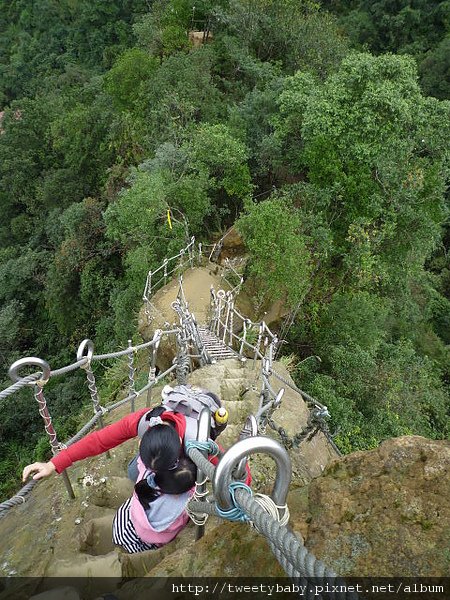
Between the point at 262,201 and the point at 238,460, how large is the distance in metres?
10.5

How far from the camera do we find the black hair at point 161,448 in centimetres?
211

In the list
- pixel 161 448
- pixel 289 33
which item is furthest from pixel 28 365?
pixel 289 33

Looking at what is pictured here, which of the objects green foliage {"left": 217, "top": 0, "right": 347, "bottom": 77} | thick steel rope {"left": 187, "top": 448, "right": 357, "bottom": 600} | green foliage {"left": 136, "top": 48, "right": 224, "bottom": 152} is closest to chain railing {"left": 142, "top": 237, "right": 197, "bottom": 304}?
green foliage {"left": 136, "top": 48, "right": 224, "bottom": 152}

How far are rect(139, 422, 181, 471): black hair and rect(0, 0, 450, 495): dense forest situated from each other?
5.95 metres

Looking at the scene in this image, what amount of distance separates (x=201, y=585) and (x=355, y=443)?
20.0 feet

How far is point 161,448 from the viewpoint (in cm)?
211

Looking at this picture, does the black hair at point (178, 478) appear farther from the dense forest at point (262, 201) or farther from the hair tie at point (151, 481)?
the dense forest at point (262, 201)

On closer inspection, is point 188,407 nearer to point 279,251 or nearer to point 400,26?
point 279,251

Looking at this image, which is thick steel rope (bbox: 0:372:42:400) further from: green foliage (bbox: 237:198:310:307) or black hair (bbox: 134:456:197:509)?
green foliage (bbox: 237:198:310:307)

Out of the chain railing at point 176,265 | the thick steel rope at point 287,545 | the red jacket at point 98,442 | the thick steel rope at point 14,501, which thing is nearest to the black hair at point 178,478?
the red jacket at point 98,442

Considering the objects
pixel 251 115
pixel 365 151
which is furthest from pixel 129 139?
pixel 365 151

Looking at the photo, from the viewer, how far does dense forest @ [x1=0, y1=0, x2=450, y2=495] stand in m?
9.98

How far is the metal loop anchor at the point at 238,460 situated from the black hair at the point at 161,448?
628 millimetres

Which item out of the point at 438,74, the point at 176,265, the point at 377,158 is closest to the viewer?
the point at 377,158
